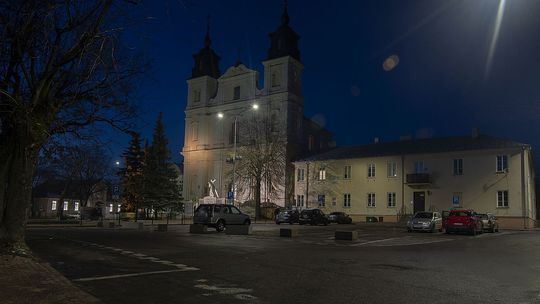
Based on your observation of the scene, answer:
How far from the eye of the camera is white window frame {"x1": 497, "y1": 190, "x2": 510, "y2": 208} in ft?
153

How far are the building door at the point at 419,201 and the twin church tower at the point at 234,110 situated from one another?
17.6 metres

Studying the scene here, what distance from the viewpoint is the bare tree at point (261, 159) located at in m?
61.0

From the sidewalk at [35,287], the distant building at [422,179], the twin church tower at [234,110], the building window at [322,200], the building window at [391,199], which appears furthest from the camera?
the twin church tower at [234,110]

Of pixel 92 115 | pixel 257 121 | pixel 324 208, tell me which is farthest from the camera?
pixel 257 121

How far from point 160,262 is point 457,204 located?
42773 millimetres

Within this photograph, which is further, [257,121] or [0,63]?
[257,121]

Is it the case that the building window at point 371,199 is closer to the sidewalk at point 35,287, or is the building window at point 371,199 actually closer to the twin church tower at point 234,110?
the twin church tower at point 234,110

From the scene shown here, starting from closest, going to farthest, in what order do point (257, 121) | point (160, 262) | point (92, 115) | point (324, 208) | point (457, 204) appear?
point (160, 262) < point (92, 115) < point (457, 204) < point (324, 208) < point (257, 121)

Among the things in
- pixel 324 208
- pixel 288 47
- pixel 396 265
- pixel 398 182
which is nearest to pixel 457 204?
pixel 398 182

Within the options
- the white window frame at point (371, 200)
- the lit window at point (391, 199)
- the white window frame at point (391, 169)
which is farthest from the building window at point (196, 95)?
the lit window at point (391, 199)

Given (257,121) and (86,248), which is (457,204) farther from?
(86,248)

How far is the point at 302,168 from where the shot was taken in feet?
211

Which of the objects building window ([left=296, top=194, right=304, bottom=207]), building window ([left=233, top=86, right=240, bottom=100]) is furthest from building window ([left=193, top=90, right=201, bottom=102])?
building window ([left=296, top=194, right=304, bottom=207])

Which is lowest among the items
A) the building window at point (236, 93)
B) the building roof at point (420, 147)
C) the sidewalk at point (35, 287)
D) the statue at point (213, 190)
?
the sidewalk at point (35, 287)
